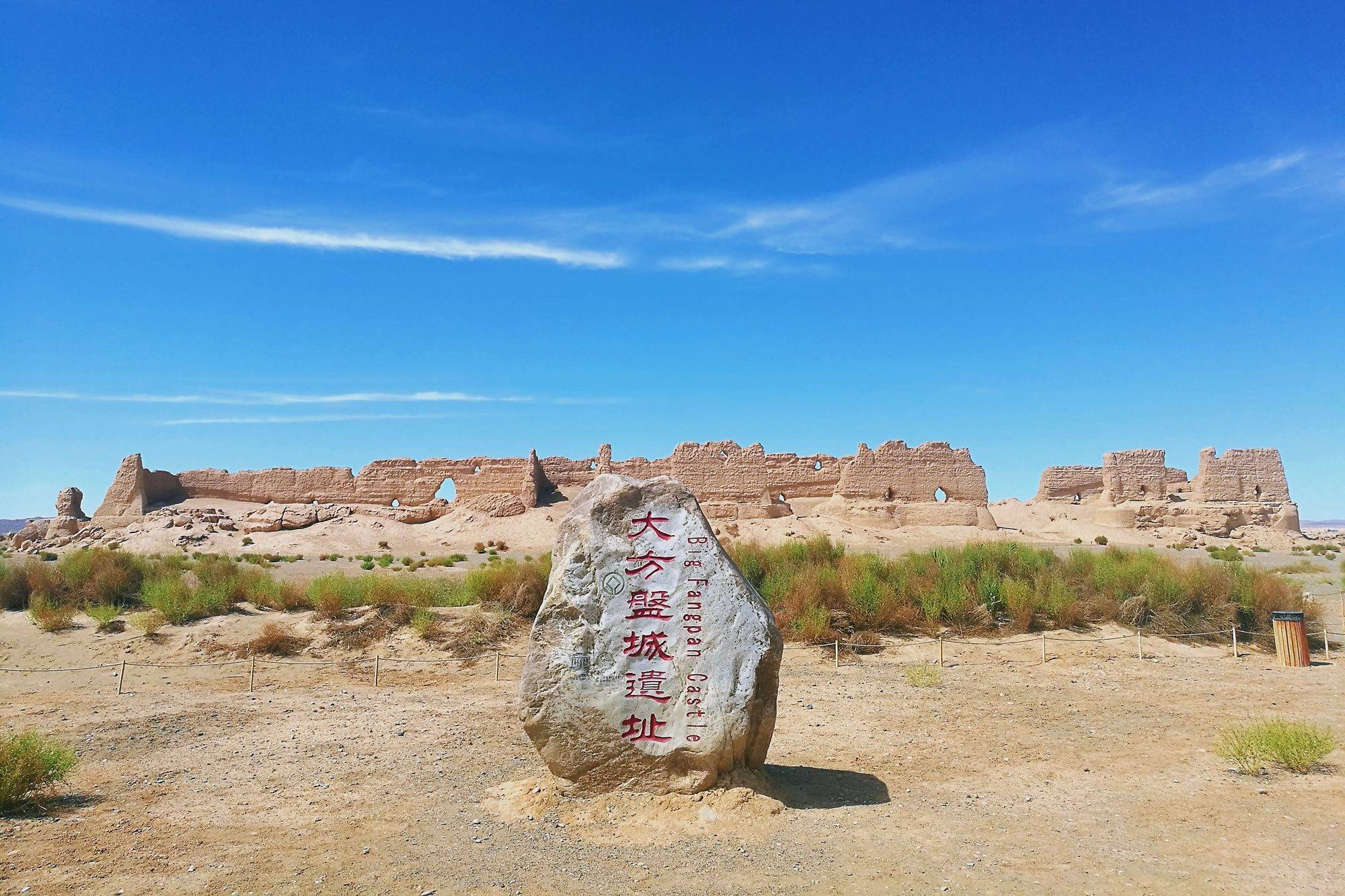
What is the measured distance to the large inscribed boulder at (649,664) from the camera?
6.17 metres

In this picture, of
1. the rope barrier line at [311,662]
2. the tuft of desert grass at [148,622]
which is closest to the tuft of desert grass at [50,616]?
the tuft of desert grass at [148,622]

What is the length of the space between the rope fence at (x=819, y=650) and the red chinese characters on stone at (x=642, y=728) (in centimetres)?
567

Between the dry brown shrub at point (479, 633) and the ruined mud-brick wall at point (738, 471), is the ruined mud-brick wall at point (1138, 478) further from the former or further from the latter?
the dry brown shrub at point (479, 633)

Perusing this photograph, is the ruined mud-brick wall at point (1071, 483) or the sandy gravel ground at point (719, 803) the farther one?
the ruined mud-brick wall at point (1071, 483)

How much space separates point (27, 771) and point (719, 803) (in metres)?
4.86

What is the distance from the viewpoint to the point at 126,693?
1061cm

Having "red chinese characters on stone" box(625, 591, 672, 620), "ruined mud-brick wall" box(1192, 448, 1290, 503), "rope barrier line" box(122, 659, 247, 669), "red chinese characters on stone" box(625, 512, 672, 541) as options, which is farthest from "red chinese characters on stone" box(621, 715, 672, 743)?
"ruined mud-brick wall" box(1192, 448, 1290, 503)

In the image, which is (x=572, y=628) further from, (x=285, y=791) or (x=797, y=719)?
(x=797, y=719)

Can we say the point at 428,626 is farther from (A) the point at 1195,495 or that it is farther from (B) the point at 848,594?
(A) the point at 1195,495

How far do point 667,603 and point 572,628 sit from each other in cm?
70

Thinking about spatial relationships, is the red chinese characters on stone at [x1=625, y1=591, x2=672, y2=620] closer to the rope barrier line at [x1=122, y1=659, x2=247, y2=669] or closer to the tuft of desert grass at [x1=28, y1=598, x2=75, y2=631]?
the rope barrier line at [x1=122, y1=659, x2=247, y2=669]

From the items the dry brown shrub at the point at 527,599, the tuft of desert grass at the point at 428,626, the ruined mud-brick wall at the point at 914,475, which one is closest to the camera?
the tuft of desert grass at the point at 428,626

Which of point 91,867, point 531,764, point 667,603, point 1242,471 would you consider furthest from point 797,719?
point 1242,471

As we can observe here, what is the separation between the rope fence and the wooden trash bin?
0.55 m
